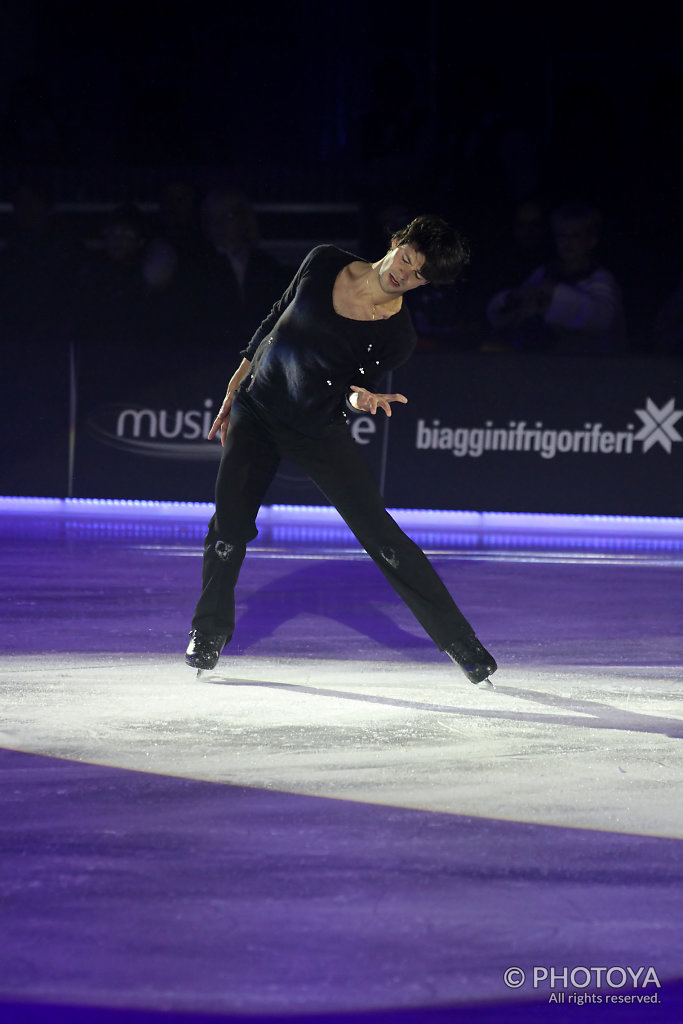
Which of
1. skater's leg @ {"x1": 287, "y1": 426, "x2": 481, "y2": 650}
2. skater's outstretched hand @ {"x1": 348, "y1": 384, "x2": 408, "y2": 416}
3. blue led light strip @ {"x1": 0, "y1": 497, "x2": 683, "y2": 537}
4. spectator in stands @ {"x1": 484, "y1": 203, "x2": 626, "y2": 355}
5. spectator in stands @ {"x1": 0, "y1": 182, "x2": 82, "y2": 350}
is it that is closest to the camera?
skater's outstretched hand @ {"x1": 348, "y1": 384, "x2": 408, "y2": 416}

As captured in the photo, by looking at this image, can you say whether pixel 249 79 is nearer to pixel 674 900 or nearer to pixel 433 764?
pixel 433 764

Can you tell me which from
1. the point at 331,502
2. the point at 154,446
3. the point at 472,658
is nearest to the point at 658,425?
the point at 154,446

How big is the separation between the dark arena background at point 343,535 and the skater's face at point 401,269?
1224mm

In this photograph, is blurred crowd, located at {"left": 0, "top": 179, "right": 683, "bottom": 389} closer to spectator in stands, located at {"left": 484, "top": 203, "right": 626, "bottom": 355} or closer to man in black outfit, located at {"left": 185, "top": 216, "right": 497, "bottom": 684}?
spectator in stands, located at {"left": 484, "top": 203, "right": 626, "bottom": 355}

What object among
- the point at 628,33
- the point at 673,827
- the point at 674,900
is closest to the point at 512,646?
the point at 673,827

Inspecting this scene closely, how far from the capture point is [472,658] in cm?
369

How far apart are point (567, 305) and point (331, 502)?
5393 millimetres

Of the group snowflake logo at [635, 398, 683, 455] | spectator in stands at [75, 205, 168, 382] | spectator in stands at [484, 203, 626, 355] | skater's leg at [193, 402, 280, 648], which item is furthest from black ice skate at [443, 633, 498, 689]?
spectator in stands at [75, 205, 168, 382]

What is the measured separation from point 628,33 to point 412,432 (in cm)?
498

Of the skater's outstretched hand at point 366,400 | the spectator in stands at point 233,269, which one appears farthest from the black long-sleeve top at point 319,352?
the spectator in stands at point 233,269

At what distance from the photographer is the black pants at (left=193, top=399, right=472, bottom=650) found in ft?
12.0

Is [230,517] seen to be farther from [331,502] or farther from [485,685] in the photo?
[485,685]

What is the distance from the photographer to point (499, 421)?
751 cm

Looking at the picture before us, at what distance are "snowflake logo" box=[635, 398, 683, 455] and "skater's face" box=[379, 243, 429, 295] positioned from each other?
453 cm
